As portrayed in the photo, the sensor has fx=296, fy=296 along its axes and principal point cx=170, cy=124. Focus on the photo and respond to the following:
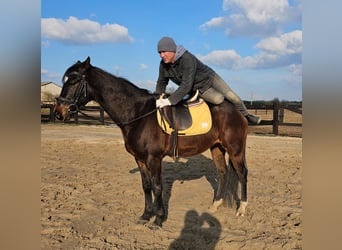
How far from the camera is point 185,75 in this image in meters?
3.85

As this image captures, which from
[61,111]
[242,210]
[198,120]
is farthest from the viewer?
[242,210]

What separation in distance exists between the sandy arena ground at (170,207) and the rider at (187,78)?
5.10ft

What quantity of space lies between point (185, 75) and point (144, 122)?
2.66 feet

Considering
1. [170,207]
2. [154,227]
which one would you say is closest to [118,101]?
[154,227]

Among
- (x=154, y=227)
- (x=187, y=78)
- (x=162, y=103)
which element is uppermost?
(x=187, y=78)

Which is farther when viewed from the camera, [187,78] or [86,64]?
[187,78]

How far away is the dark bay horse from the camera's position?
11.9 ft

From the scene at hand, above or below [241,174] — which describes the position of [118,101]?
above

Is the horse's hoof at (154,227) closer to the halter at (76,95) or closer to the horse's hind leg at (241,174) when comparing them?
the horse's hind leg at (241,174)

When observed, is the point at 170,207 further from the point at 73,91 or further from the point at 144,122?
the point at 73,91

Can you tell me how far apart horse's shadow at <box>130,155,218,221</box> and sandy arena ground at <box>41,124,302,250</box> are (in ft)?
0.06

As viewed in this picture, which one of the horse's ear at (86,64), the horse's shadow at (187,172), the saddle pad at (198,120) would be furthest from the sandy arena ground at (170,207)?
the horse's ear at (86,64)

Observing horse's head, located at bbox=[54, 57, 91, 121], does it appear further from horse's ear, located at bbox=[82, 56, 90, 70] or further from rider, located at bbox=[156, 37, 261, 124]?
rider, located at bbox=[156, 37, 261, 124]

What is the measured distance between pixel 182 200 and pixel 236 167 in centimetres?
115
